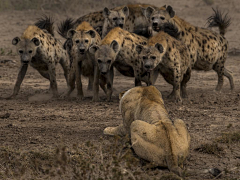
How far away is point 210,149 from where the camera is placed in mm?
4117

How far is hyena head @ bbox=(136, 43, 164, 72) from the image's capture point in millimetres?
6000

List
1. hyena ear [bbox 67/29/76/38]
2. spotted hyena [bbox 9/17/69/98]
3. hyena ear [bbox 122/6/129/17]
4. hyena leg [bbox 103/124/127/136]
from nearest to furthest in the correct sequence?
hyena leg [bbox 103/124/127/136] → spotted hyena [bbox 9/17/69/98] → hyena ear [bbox 67/29/76/38] → hyena ear [bbox 122/6/129/17]

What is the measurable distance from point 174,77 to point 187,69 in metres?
0.48

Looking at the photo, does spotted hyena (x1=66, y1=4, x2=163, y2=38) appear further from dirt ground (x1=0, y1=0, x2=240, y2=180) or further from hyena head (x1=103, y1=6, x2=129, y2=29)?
dirt ground (x1=0, y1=0, x2=240, y2=180)

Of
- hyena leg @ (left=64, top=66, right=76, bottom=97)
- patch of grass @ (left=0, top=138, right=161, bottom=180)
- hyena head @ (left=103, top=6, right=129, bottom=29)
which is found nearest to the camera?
patch of grass @ (left=0, top=138, right=161, bottom=180)

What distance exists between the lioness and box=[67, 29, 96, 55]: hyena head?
2543 mm

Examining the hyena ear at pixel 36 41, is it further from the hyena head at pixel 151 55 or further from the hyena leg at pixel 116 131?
the hyena leg at pixel 116 131

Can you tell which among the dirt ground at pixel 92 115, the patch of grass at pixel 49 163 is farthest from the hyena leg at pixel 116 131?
the patch of grass at pixel 49 163

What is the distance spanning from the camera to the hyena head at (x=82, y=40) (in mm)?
6578

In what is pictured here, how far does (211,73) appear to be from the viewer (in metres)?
9.09

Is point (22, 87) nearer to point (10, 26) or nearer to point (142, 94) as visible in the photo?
point (142, 94)

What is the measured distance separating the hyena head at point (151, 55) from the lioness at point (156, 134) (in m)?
1.84

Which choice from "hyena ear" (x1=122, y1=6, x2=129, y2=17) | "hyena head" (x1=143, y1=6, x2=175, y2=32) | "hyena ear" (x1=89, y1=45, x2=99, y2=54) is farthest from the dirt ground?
"hyena ear" (x1=122, y1=6, x2=129, y2=17)

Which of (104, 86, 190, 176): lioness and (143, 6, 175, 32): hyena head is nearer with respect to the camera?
(104, 86, 190, 176): lioness
